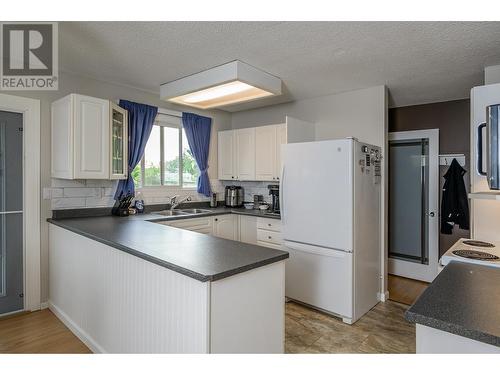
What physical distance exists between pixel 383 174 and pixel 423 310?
2516mm

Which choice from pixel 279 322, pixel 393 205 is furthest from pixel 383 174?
pixel 279 322

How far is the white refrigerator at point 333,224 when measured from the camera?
2.75 m

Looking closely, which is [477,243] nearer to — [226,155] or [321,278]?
[321,278]

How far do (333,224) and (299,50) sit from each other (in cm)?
157

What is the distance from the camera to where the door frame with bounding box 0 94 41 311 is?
2834 mm

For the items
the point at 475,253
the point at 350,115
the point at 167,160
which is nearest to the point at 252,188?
the point at 167,160

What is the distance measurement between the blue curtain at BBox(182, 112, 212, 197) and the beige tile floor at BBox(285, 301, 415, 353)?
6.98 ft

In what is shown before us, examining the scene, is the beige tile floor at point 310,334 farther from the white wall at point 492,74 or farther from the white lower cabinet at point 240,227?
the white wall at point 492,74

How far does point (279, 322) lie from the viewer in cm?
178

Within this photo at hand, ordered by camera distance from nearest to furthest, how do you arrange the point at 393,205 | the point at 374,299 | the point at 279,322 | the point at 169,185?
the point at 279,322, the point at 374,299, the point at 169,185, the point at 393,205

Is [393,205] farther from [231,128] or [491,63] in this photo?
[231,128]

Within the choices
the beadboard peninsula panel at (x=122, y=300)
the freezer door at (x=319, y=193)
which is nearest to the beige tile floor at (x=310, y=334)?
the beadboard peninsula panel at (x=122, y=300)

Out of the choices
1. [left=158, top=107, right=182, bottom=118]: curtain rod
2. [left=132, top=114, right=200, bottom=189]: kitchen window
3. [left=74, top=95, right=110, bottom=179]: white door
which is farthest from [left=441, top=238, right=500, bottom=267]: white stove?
[left=158, top=107, right=182, bottom=118]: curtain rod

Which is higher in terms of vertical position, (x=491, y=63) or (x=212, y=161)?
(x=491, y=63)
